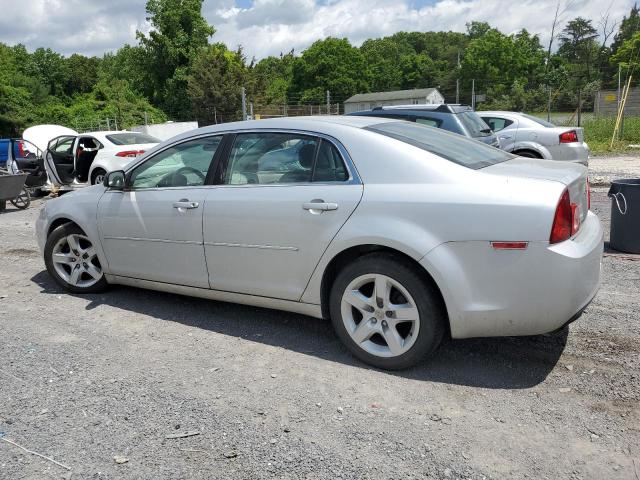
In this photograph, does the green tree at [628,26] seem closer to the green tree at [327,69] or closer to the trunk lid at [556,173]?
the green tree at [327,69]

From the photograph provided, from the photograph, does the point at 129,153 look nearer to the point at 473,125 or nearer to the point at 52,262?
the point at 473,125

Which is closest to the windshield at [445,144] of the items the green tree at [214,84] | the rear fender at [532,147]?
the rear fender at [532,147]

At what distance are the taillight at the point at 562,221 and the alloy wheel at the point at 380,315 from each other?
881 mm

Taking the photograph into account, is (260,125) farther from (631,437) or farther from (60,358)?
(631,437)

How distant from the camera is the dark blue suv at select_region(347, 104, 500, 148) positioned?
8.76 meters

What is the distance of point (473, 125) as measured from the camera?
30.1 ft

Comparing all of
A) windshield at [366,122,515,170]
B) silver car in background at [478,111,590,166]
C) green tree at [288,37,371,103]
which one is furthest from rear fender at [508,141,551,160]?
green tree at [288,37,371,103]

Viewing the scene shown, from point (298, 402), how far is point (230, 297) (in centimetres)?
122

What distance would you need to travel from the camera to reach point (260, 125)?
4199 millimetres

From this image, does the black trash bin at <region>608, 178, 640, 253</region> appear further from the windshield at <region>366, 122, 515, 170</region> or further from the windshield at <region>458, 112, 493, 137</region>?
the windshield at <region>458, 112, 493, 137</region>

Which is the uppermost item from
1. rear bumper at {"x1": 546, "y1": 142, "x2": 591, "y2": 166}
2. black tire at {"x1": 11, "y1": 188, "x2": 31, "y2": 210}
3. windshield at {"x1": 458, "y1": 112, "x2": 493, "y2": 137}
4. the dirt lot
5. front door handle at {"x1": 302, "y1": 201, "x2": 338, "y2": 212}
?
windshield at {"x1": 458, "y1": 112, "x2": 493, "y2": 137}

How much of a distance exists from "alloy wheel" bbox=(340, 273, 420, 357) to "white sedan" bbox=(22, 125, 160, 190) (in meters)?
10.5

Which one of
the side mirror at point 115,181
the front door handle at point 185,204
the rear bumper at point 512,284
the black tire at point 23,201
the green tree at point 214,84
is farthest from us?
the green tree at point 214,84

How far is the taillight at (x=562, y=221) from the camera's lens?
305 cm
